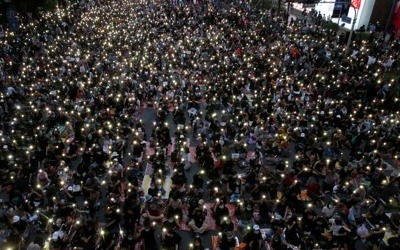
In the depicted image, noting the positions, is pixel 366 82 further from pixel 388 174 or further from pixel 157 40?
pixel 157 40

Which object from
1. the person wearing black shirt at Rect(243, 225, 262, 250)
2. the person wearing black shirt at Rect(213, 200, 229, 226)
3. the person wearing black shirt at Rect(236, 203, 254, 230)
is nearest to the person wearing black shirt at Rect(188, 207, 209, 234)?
the person wearing black shirt at Rect(213, 200, 229, 226)

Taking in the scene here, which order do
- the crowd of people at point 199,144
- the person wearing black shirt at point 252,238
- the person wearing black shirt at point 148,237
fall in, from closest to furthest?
the person wearing black shirt at point 252,238, the person wearing black shirt at point 148,237, the crowd of people at point 199,144

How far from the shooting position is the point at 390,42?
25438 mm

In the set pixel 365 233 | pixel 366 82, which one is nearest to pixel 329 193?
pixel 365 233

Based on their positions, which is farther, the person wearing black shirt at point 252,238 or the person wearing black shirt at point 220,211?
the person wearing black shirt at point 220,211

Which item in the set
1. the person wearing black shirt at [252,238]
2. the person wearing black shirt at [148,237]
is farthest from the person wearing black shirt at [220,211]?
the person wearing black shirt at [148,237]

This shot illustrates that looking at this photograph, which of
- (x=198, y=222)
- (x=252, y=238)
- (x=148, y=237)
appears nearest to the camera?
(x=252, y=238)

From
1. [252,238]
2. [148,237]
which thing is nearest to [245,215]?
[252,238]

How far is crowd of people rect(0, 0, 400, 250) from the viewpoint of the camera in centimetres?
1074

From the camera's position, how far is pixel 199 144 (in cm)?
1449

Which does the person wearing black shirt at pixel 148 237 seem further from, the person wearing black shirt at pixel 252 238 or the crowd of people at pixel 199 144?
the person wearing black shirt at pixel 252 238

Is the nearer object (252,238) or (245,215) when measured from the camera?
(252,238)

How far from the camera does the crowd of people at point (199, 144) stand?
10.7 metres

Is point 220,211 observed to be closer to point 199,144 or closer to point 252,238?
point 252,238
